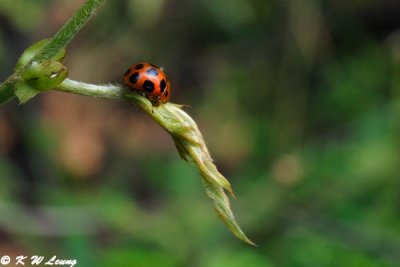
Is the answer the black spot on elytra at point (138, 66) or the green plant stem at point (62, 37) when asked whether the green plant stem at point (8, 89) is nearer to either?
the green plant stem at point (62, 37)

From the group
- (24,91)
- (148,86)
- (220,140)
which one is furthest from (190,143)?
(220,140)

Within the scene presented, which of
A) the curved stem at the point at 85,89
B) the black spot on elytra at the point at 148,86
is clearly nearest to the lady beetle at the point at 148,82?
the black spot on elytra at the point at 148,86

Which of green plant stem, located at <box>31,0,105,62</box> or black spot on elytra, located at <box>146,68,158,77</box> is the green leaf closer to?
green plant stem, located at <box>31,0,105,62</box>

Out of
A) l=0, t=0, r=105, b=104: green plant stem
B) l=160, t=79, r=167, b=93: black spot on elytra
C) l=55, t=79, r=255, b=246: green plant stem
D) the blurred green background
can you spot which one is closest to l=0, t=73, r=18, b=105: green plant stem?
l=0, t=0, r=105, b=104: green plant stem

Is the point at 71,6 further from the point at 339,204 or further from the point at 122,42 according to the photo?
the point at 339,204

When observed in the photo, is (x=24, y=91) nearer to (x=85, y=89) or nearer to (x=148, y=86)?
(x=85, y=89)

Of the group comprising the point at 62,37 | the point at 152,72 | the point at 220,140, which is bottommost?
the point at 220,140
